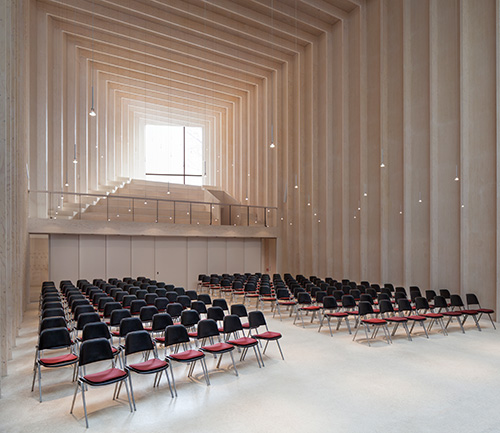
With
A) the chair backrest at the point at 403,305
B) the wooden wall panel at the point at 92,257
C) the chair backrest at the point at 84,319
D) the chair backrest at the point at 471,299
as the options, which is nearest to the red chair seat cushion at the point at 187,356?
the chair backrest at the point at 84,319

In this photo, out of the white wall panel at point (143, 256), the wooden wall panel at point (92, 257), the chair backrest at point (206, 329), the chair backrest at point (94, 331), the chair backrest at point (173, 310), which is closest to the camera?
the chair backrest at point (94, 331)

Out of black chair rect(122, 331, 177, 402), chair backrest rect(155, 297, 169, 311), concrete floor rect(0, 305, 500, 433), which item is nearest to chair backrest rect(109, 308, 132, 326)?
concrete floor rect(0, 305, 500, 433)

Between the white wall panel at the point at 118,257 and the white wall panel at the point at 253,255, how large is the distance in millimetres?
6401

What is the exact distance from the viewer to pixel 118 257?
57.9 feet

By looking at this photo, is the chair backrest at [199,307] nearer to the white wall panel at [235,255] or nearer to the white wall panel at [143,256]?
the white wall panel at [143,256]

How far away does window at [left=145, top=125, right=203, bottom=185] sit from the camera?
31031 mm

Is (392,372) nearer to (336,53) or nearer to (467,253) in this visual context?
(467,253)

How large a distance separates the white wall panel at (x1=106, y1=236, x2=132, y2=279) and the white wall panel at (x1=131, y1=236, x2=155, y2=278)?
0.23m

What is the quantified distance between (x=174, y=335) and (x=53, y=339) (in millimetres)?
1883

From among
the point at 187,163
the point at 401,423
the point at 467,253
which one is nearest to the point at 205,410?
the point at 401,423

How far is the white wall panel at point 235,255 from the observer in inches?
815

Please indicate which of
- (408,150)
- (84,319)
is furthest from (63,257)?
(408,150)

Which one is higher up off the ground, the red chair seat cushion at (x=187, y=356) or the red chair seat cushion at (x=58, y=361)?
the red chair seat cushion at (x=58, y=361)

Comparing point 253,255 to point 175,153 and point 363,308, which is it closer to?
point 363,308
